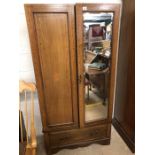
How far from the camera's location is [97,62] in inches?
Answer: 61.0

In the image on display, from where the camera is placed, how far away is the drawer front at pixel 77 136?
1.71 metres

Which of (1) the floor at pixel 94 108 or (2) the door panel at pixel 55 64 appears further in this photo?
(1) the floor at pixel 94 108

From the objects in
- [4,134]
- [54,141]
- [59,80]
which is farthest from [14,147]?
[54,141]

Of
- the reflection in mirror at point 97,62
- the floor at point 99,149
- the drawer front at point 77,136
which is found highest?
the reflection in mirror at point 97,62

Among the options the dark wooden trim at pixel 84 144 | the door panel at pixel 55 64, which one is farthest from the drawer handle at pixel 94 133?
the door panel at pixel 55 64

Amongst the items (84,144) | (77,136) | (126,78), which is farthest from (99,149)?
(126,78)

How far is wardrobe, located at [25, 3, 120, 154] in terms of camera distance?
129 cm

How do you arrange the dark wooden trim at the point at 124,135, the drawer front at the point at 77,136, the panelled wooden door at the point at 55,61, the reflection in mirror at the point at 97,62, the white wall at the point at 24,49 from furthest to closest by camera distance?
the dark wooden trim at the point at 124,135, the drawer front at the point at 77,136, the white wall at the point at 24,49, the reflection in mirror at the point at 97,62, the panelled wooden door at the point at 55,61

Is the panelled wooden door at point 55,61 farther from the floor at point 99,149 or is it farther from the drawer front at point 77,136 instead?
the floor at point 99,149

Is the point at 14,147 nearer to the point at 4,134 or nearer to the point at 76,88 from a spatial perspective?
the point at 4,134

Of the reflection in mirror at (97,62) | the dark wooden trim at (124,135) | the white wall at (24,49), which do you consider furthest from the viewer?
the dark wooden trim at (124,135)

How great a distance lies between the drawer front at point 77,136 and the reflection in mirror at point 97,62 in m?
0.16

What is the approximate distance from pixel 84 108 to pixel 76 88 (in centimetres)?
27

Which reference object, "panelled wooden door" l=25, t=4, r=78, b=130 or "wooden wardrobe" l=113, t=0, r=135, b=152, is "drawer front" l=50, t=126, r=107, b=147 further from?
"wooden wardrobe" l=113, t=0, r=135, b=152
